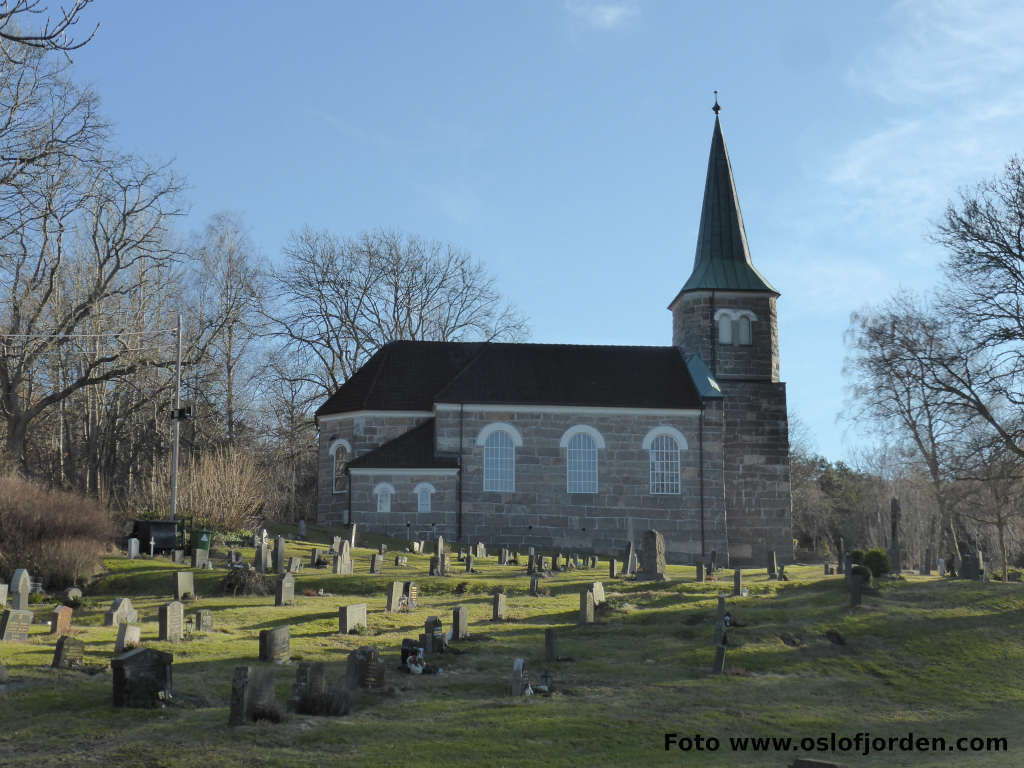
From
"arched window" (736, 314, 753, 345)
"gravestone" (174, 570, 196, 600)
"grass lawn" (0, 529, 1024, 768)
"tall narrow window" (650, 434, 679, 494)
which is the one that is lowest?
"grass lawn" (0, 529, 1024, 768)

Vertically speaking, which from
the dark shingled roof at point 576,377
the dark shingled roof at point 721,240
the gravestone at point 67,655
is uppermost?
the dark shingled roof at point 721,240

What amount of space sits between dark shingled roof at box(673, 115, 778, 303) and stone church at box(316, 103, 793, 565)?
249 mm

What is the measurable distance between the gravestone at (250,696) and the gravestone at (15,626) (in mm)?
5342

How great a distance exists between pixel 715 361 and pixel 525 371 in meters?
6.80

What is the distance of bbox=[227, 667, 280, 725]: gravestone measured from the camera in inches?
384

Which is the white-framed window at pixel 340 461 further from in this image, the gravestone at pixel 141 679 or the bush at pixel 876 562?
the gravestone at pixel 141 679

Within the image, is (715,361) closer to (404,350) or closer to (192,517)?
(404,350)

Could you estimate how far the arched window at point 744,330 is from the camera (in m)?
36.5

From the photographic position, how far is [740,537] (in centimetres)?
3438

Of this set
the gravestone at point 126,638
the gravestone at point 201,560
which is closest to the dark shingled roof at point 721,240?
the gravestone at point 201,560

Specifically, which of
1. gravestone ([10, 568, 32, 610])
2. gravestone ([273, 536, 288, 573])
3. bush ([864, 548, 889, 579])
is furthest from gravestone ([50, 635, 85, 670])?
bush ([864, 548, 889, 579])

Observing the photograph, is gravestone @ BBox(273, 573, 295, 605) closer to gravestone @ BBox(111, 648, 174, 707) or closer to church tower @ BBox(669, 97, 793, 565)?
gravestone @ BBox(111, 648, 174, 707)

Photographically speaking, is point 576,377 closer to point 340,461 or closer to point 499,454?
point 499,454

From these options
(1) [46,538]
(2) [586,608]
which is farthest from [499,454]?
(2) [586,608]
